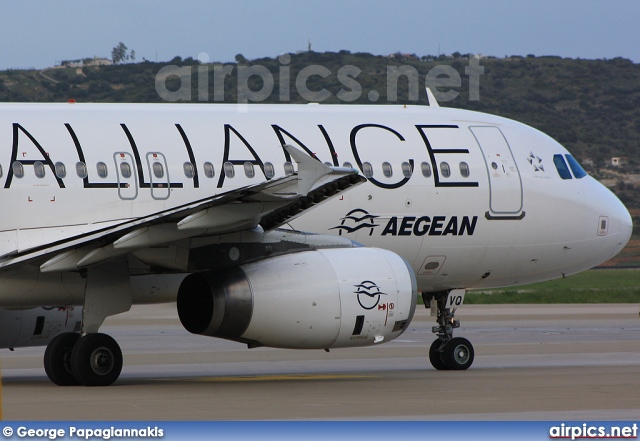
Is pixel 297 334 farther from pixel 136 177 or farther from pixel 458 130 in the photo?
pixel 458 130

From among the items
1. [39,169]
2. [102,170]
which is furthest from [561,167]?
[39,169]

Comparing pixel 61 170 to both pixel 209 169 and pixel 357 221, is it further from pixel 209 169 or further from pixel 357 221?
pixel 357 221

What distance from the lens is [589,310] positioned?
4519 cm

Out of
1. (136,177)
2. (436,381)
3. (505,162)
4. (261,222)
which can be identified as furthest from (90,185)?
(505,162)

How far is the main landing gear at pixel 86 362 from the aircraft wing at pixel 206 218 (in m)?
1.20

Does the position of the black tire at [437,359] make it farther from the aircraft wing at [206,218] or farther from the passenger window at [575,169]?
the aircraft wing at [206,218]

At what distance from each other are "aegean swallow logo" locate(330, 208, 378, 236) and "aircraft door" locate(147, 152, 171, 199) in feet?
9.13

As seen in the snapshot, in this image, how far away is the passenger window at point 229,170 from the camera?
19.4 m

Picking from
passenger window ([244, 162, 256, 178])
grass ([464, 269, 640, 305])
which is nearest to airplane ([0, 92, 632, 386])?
passenger window ([244, 162, 256, 178])

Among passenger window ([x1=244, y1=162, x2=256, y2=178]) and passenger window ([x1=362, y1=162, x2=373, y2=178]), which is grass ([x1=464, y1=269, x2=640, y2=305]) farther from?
passenger window ([x1=244, y1=162, x2=256, y2=178])

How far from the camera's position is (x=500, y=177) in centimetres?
2155

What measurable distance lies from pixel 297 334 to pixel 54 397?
3.32m

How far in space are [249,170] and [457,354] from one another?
4948mm

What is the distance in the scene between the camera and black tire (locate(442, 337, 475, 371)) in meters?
21.4
